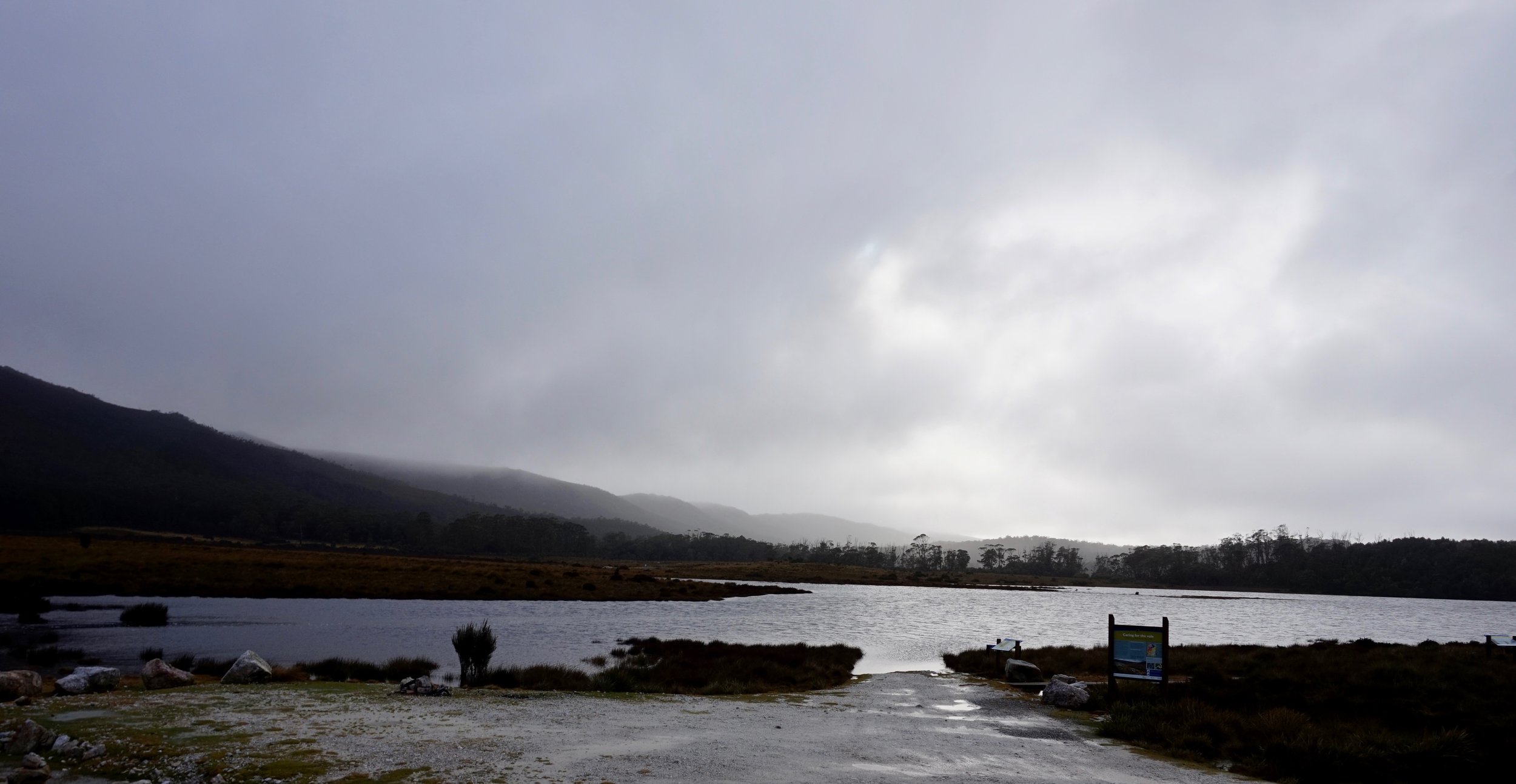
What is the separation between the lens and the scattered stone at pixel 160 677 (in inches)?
693

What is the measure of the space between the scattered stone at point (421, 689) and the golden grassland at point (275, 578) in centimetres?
4542

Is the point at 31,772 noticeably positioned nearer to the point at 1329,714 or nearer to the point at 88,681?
the point at 88,681

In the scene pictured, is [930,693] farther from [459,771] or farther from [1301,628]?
[1301,628]

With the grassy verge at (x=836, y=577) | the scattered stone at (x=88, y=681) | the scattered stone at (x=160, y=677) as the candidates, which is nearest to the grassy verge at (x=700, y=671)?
the scattered stone at (x=160, y=677)

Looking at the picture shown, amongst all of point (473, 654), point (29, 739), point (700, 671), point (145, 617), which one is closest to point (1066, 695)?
point (700, 671)

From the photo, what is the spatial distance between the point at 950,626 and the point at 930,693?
32593mm

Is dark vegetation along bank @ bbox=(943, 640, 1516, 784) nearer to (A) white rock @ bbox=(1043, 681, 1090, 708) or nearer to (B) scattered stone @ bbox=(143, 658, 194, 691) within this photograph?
(A) white rock @ bbox=(1043, 681, 1090, 708)

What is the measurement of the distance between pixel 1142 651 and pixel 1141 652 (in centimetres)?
5

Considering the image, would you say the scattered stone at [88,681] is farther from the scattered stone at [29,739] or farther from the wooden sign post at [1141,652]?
the wooden sign post at [1141,652]

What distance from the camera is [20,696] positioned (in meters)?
15.7

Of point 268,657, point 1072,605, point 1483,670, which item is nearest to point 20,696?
point 268,657

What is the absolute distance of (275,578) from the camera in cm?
6656

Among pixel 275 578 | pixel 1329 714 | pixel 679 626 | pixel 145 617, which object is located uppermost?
pixel 1329 714

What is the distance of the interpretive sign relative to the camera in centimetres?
1938
